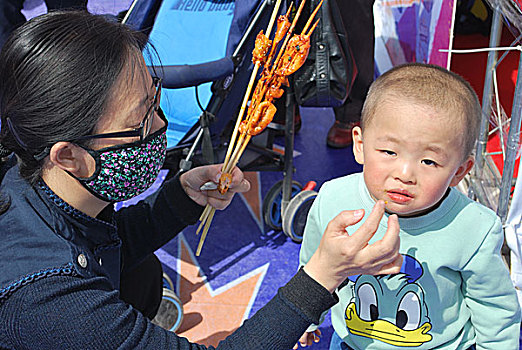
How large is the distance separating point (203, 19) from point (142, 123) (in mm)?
1554

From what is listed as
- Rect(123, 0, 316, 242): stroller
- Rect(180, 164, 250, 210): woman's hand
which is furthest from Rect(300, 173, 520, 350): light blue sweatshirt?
Rect(123, 0, 316, 242): stroller

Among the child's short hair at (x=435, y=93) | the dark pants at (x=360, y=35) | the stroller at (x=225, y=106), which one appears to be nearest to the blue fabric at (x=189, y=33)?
the stroller at (x=225, y=106)

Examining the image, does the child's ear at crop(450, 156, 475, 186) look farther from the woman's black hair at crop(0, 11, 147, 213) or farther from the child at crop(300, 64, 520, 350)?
the woman's black hair at crop(0, 11, 147, 213)

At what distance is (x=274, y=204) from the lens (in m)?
2.47

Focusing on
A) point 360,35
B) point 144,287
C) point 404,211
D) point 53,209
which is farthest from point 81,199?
point 360,35

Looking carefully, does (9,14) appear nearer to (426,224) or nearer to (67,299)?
(67,299)

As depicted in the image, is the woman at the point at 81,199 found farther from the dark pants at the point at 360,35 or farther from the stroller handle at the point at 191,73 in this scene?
the dark pants at the point at 360,35

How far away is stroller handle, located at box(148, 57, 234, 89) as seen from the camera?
180 centimetres

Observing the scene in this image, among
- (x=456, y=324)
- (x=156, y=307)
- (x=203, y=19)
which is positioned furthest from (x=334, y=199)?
(x=203, y=19)

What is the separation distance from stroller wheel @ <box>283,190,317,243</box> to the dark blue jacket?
1.17 meters

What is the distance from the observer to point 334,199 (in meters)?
1.27

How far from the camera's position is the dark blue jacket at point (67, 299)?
1.04 meters

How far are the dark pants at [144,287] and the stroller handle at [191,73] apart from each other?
1.96ft

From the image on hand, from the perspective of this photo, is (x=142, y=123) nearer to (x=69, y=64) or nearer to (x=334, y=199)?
(x=69, y=64)
